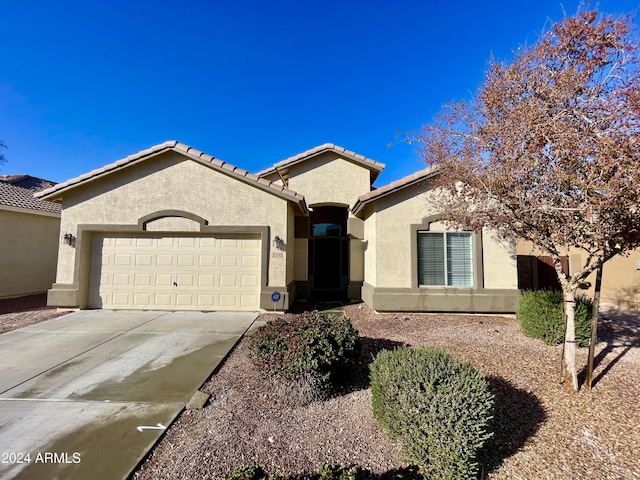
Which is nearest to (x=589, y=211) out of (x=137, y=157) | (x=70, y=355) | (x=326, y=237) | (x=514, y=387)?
(x=514, y=387)

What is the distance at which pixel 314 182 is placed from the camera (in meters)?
13.2

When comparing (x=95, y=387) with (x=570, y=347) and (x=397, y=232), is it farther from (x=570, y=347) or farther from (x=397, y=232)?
(x=397, y=232)

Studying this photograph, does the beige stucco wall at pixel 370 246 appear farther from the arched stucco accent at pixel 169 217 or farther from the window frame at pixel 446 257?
the arched stucco accent at pixel 169 217

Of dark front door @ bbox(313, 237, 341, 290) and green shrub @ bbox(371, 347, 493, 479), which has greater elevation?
dark front door @ bbox(313, 237, 341, 290)

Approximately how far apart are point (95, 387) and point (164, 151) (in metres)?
7.24

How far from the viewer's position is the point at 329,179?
13.3 meters

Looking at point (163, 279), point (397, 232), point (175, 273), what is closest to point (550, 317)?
point (397, 232)

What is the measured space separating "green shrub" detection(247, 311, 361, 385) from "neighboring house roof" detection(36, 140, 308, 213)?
566 centimetres

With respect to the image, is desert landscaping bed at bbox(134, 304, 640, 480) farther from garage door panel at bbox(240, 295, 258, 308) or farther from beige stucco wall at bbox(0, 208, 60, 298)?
beige stucco wall at bbox(0, 208, 60, 298)

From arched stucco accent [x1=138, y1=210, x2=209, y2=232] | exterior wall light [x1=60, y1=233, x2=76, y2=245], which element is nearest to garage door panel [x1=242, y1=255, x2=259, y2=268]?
arched stucco accent [x1=138, y1=210, x2=209, y2=232]

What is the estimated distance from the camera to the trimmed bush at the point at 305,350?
14.1 feet

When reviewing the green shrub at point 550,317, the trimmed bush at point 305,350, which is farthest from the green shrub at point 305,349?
the green shrub at point 550,317

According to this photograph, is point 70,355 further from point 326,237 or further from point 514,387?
point 326,237

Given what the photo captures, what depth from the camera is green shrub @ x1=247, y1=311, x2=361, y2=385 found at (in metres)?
4.30
